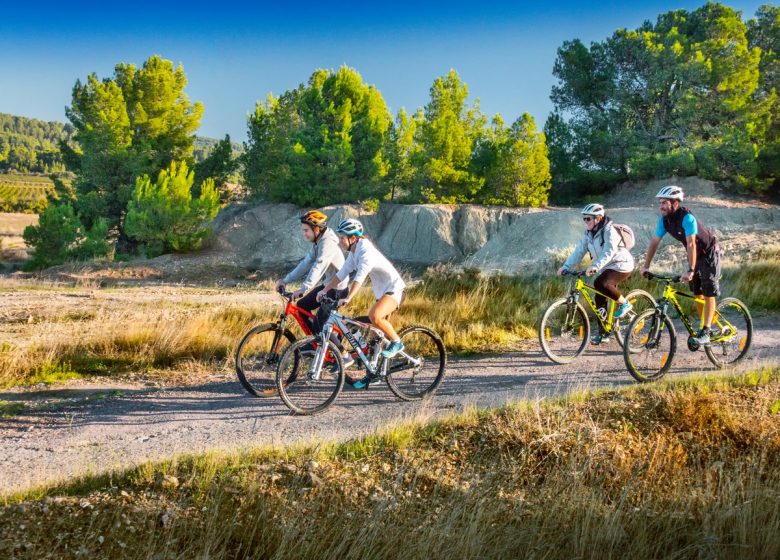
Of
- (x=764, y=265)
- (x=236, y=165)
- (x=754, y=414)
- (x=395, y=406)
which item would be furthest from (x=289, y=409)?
(x=236, y=165)

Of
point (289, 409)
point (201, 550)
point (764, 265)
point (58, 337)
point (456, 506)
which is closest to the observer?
point (201, 550)

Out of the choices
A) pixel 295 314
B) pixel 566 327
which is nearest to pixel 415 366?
pixel 295 314

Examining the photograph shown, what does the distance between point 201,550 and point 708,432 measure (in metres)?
4.81

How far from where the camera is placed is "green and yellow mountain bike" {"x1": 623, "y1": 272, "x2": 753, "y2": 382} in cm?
780

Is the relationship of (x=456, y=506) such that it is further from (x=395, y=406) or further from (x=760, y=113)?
(x=760, y=113)

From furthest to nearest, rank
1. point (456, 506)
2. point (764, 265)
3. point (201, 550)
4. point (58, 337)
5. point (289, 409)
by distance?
point (764, 265) → point (58, 337) → point (289, 409) → point (456, 506) → point (201, 550)

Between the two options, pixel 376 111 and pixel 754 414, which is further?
pixel 376 111

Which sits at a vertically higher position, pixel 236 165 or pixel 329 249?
pixel 236 165

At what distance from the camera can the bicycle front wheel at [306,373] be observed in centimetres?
666

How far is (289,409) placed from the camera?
6883mm

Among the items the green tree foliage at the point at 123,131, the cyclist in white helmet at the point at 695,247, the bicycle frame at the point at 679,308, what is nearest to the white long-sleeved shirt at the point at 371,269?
the cyclist in white helmet at the point at 695,247

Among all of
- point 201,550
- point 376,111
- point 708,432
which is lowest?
point 201,550

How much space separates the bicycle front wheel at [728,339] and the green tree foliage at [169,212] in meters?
30.6

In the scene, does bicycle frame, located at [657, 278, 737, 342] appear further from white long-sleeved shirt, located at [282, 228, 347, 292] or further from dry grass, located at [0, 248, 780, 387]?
white long-sleeved shirt, located at [282, 228, 347, 292]
